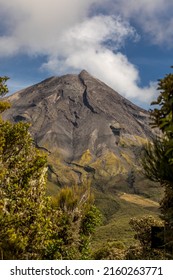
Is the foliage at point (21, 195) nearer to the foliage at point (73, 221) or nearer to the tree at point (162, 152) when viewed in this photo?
the tree at point (162, 152)

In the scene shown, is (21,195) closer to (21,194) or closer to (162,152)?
(21,194)

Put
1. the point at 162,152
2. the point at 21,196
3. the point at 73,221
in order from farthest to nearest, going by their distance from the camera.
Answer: the point at 73,221, the point at 21,196, the point at 162,152

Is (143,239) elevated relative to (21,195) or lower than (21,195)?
lower

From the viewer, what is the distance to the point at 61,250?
2369cm

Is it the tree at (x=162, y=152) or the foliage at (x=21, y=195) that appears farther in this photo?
the foliage at (x=21, y=195)

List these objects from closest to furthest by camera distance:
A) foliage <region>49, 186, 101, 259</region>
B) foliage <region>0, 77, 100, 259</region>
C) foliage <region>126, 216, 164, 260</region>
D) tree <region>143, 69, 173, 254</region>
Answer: tree <region>143, 69, 173, 254</region> → foliage <region>0, 77, 100, 259</region> → foliage <region>49, 186, 101, 259</region> → foliage <region>126, 216, 164, 260</region>

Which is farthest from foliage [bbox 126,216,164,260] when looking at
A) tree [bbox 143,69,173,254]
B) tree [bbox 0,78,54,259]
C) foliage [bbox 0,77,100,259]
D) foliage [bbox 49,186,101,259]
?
tree [bbox 143,69,173,254]

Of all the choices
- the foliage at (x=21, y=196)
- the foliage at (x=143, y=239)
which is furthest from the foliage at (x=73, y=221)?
the foliage at (x=143, y=239)

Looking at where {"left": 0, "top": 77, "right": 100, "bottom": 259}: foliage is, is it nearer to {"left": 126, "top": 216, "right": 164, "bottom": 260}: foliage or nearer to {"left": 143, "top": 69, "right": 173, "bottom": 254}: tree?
{"left": 143, "top": 69, "right": 173, "bottom": 254}: tree

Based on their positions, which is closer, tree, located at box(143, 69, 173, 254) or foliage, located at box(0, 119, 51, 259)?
tree, located at box(143, 69, 173, 254)

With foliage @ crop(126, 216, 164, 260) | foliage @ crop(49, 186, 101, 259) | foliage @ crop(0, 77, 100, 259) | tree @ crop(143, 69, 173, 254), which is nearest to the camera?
tree @ crop(143, 69, 173, 254)

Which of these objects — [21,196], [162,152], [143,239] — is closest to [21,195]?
[21,196]
